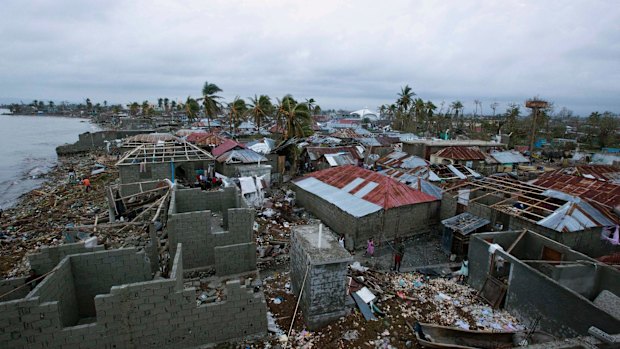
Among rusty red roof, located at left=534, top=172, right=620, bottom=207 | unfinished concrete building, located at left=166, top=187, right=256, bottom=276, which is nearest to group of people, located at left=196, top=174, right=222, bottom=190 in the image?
unfinished concrete building, located at left=166, top=187, right=256, bottom=276

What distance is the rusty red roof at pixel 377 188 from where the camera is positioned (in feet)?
52.5

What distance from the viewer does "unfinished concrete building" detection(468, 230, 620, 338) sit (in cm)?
819

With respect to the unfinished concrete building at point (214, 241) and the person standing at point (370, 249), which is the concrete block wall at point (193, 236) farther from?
the person standing at point (370, 249)

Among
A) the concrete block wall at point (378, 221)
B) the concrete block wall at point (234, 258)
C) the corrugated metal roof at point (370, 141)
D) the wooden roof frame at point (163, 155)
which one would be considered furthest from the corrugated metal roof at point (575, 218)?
the corrugated metal roof at point (370, 141)

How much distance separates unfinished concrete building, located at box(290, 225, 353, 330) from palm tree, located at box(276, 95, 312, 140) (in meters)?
19.8

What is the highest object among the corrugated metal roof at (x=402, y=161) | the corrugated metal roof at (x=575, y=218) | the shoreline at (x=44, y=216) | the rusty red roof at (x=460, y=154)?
the rusty red roof at (x=460, y=154)

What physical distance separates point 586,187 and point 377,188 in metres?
12.7

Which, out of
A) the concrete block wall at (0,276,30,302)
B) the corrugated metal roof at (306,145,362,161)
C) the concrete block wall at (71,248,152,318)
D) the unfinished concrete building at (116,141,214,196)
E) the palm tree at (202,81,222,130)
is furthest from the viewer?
the palm tree at (202,81,222,130)

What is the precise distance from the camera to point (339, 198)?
1736 centimetres

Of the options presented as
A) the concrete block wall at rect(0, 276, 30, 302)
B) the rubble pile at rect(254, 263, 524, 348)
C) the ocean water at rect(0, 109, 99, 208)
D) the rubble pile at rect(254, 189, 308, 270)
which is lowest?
the ocean water at rect(0, 109, 99, 208)

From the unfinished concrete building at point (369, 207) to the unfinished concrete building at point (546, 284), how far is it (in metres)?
4.48

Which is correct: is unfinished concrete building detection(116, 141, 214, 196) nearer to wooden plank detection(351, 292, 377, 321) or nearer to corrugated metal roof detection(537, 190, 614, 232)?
wooden plank detection(351, 292, 377, 321)

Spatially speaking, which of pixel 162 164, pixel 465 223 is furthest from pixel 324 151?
pixel 465 223

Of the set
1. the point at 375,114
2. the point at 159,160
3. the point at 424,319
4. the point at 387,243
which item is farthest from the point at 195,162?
the point at 375,114
